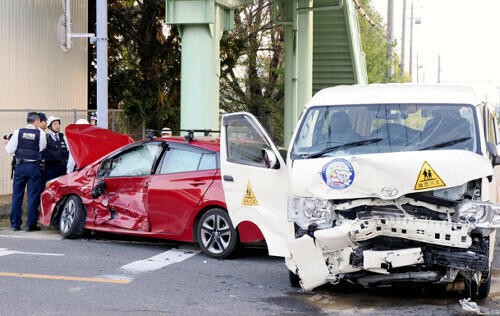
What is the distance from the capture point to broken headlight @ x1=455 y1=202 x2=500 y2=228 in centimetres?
639

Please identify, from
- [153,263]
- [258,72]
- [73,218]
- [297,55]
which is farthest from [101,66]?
[258,72]

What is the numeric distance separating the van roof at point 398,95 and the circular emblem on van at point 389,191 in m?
1.37

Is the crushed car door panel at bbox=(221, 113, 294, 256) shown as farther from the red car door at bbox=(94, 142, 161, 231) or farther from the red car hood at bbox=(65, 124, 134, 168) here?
the red car hood at bbox=(65, 124, 134, 168)

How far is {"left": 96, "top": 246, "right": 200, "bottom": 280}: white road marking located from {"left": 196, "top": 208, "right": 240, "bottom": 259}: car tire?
0.35 m

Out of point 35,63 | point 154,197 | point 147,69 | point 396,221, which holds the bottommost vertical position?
point 154,197

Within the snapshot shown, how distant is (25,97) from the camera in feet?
58.8

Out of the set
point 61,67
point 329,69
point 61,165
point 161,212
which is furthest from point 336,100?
point 329,69

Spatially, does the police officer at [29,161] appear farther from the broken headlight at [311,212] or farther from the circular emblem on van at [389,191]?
the circular emblem on van at [389,191]

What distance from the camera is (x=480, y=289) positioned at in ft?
23.1

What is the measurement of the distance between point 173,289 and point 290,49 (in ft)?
52.7

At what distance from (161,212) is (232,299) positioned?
116 inches

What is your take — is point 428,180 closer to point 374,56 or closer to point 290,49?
point 290,49

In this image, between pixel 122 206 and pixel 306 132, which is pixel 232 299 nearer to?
pixel 306 132

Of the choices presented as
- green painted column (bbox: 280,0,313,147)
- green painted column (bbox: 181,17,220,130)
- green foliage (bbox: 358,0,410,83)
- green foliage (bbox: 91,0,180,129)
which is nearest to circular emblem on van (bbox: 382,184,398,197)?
green painted column (bbox: 181,17,220,130)
